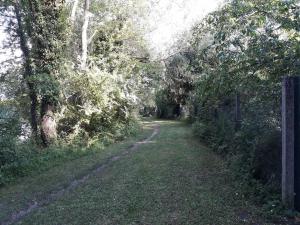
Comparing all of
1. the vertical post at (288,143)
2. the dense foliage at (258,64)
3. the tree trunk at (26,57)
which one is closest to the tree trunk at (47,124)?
the tree trunk at (26,57)

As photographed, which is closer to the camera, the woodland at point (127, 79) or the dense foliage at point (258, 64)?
the dense foliage at point (258, 64)

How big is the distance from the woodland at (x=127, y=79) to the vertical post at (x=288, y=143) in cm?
29

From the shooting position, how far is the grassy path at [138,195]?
5.82 m

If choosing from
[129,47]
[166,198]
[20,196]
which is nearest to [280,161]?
[166,198]

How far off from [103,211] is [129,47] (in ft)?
64.9

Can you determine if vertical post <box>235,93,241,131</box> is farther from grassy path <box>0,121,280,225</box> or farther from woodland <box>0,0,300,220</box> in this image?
grassy path <box>0,121,280,225</box>

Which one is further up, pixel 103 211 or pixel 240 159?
pixel 240 159

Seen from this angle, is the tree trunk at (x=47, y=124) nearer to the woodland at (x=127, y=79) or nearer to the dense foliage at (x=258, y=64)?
the woodland at (x=127, y=79)

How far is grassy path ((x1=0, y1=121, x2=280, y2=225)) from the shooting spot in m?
5.82

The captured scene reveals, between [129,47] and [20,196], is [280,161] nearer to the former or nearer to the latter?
[20,196]

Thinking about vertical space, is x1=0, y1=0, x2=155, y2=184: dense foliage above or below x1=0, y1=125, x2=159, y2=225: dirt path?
above

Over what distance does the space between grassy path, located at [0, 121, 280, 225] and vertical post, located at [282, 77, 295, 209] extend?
638 millimetres

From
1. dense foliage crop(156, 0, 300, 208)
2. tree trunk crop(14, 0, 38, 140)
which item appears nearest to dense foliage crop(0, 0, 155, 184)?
tree trunk crop(14, 0, 38, 140)

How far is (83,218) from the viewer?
5914mm
